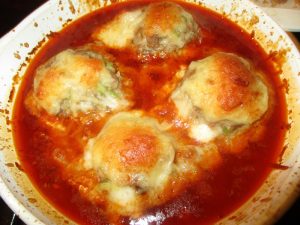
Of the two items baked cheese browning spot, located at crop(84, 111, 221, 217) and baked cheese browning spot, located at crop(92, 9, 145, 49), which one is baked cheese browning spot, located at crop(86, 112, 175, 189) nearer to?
baked cheese browning spot, located at crop(84, 111, 221, 217)

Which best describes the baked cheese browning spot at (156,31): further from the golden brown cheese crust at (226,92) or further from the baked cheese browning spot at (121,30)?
the golden brown cheese crust at (226,92)

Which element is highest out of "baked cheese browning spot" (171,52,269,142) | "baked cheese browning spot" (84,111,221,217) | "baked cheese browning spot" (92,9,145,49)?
"baked cheese browning spot" (92,9,145,49)

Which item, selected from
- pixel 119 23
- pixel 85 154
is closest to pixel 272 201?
pixel 85 154

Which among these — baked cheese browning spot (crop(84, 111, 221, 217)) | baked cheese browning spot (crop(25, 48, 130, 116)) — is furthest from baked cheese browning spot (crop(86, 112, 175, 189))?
baked cheese browning spot (crop(25, 48, 130, 116))

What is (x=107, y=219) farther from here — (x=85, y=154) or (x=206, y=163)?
(x=206, y=163)

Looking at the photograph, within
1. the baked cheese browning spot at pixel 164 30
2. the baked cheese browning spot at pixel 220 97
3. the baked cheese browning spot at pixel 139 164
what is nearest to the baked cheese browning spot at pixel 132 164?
the baked cheese browning spot at pixel 139 164

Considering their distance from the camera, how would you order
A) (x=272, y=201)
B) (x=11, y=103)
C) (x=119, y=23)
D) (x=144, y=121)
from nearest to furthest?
(x=272, y=201)
(x=144, y=121)
(x=11, y=103)
(x=119, y=23)

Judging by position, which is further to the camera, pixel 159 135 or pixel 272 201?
pixel 159 135
